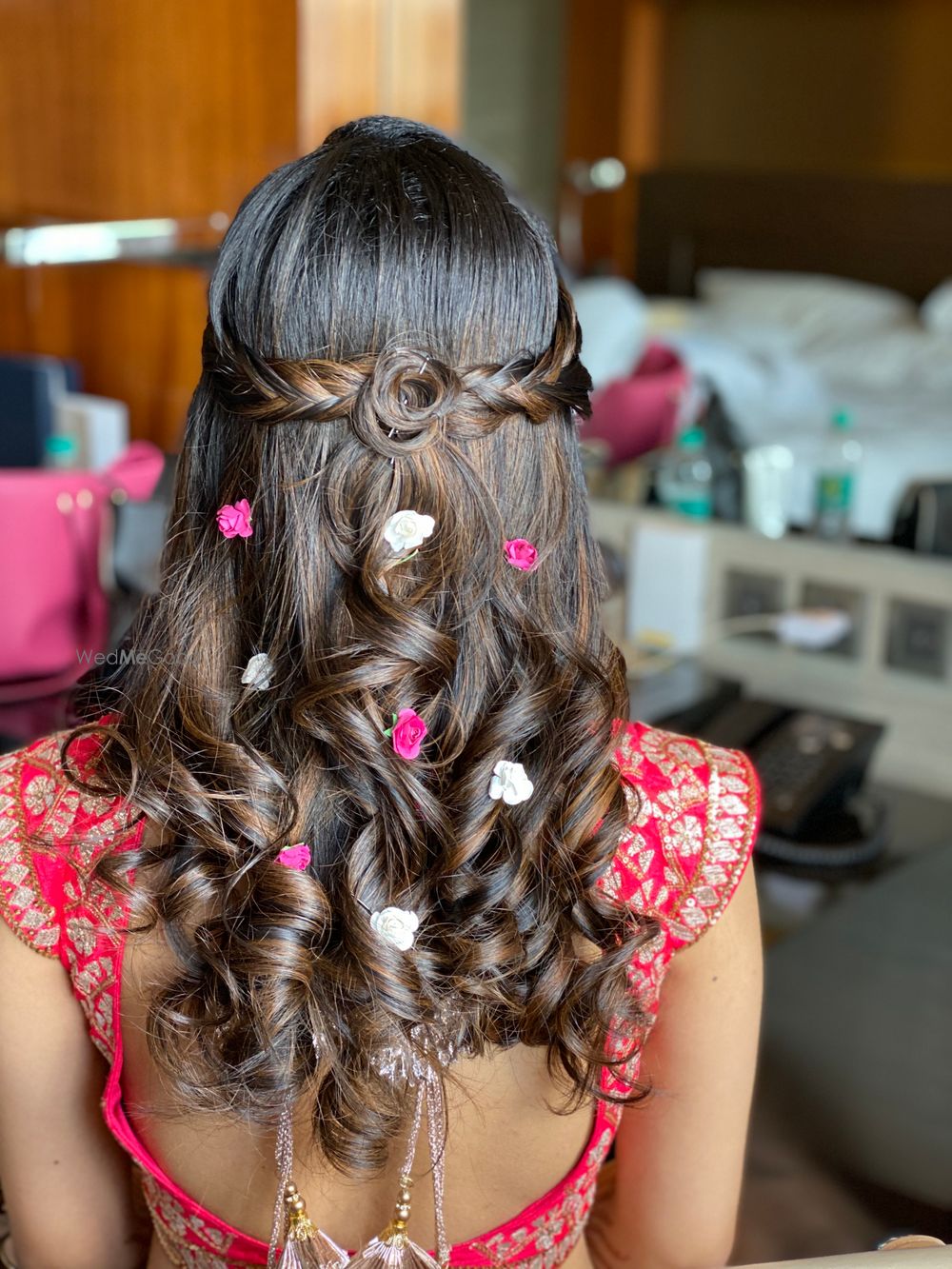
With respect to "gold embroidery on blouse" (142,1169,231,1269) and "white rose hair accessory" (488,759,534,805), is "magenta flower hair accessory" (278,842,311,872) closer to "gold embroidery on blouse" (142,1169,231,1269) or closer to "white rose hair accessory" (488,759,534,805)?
"white rose hair accessory" (488,759,534,805)

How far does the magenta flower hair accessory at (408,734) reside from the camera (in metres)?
0.61

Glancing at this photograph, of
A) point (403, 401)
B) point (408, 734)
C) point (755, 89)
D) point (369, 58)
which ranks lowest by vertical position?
point (408, 734)

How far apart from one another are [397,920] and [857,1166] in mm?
572

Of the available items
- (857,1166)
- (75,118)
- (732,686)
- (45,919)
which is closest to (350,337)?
(45,919)

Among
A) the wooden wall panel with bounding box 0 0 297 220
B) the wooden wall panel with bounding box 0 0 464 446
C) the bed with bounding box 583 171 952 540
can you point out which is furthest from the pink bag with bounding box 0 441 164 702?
the bed with bounding box 583 171 952 540

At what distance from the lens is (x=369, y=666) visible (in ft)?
1.99

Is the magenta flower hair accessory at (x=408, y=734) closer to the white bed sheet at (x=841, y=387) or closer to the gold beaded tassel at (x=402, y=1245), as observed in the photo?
the gold beaded tassel at (x=402, y=1245)

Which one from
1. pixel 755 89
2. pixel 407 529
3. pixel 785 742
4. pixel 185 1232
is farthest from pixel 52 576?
pixel 755 89

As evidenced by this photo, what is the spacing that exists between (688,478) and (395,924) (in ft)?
Answer: 4.46

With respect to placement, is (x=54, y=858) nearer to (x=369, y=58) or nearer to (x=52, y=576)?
(x=52, y=576)

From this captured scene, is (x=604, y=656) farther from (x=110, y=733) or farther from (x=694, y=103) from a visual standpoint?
(x=694, y=103)

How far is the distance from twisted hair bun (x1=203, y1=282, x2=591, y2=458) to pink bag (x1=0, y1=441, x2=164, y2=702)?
984 millimetres

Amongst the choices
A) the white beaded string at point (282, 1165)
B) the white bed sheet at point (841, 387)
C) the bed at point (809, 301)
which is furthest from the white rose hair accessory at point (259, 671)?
the bed at point (809, 301)

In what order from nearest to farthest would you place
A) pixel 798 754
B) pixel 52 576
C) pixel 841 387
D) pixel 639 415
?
pixel 798 754
pixel 52 576
pixel 639 415
pixel 841 387
